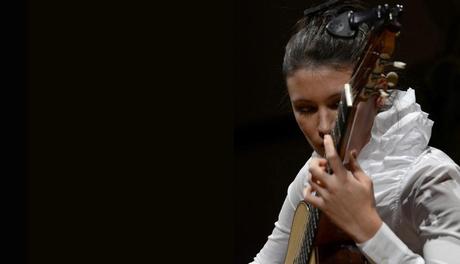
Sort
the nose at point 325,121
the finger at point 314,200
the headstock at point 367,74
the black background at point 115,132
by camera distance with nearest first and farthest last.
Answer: the black background at point 115,132
the headstock at point 367,74
the finger at point 314,200
the nose at point 325,121

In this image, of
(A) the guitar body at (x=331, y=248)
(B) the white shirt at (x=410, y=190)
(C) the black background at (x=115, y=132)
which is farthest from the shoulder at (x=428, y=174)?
(C) the black background at (x=115, y=132)

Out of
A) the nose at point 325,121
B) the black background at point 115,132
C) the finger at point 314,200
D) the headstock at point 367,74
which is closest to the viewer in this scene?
the black background at point 115,132

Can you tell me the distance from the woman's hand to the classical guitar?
0.09 ft

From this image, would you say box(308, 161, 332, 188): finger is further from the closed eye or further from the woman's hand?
the closed eye

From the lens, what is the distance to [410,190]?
1072 millimetres

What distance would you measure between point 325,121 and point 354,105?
172 mm

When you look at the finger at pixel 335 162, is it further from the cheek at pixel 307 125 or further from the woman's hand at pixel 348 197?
the cheek at pixel 307 125

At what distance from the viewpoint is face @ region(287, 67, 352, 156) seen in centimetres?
116

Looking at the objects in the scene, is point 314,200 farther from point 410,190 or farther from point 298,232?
point 298,232

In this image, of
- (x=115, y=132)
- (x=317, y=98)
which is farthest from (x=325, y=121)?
(x=115, y=132)

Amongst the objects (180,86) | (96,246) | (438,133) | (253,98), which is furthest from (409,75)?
(96,246)

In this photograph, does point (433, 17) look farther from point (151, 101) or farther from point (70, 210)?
point (70, 210)

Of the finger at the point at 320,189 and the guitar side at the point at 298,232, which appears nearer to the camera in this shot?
the finger at the point at 320,189

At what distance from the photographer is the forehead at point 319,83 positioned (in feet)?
3.84
